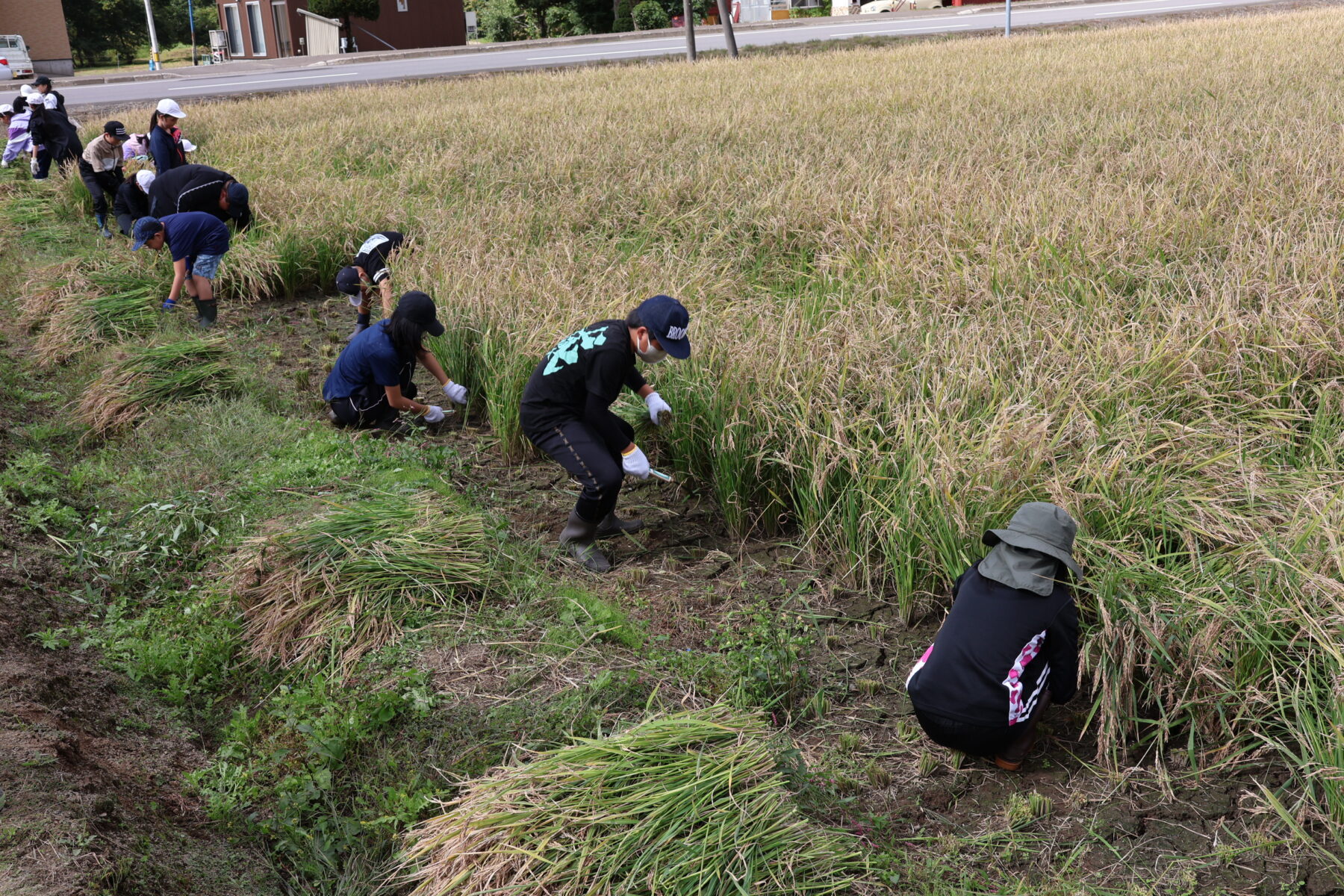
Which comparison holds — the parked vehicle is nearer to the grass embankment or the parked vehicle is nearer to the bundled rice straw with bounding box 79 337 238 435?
the grass embankment

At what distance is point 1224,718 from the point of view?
2.96 m

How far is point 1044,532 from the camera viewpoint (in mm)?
2941

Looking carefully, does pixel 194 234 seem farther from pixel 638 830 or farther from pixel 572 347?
pixel 638 830

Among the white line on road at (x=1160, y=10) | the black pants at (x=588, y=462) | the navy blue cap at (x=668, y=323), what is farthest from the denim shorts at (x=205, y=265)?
the white line on road at (x=1160, y=10)

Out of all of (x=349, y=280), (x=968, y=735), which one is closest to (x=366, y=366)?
(x=349, y=280)

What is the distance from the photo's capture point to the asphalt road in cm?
2111

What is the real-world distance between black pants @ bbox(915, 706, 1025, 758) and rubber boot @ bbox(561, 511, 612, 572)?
1759 mm

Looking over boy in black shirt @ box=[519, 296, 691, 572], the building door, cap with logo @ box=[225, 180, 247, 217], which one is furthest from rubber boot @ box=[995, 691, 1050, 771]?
the building door

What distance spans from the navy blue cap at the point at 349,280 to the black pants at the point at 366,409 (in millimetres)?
1216

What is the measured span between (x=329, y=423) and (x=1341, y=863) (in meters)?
5.16

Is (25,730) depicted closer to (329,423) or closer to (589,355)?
(589,355)

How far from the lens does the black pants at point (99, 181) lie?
1006 centimetres

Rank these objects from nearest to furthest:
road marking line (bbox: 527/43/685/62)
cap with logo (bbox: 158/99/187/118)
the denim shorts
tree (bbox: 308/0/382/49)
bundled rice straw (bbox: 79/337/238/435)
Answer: bundled rice straw (bbox: 79/337/238/435) → the denim shorts → cap with logo (bbox: 158/99/187/118) → road marking line (bbox: 527/43/685/62) → tree (bbox: 308/0/382/49)

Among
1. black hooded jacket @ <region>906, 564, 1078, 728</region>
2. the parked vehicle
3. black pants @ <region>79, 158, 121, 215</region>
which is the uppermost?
the parked vehicle
